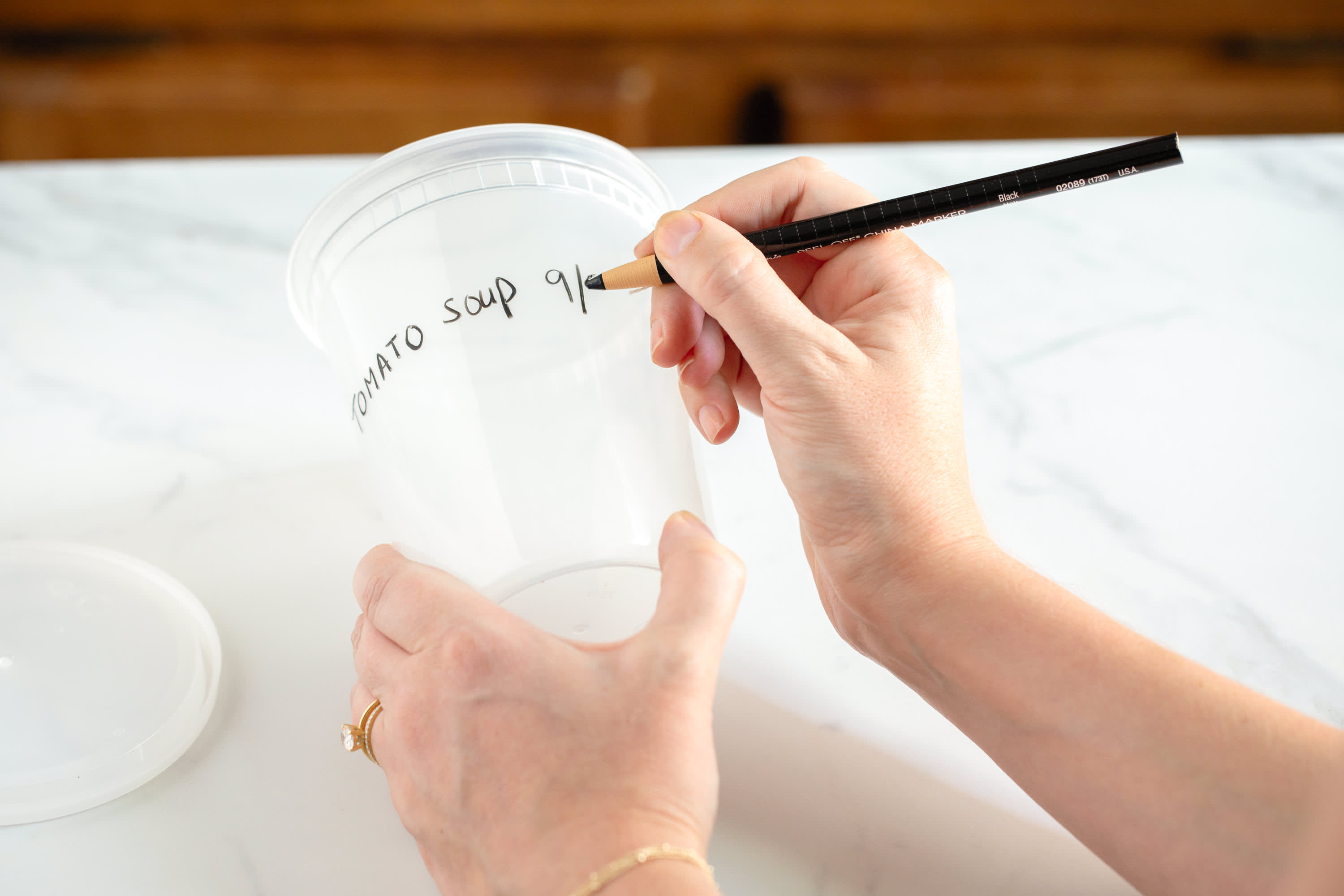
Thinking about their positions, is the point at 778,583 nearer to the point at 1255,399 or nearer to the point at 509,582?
the point at 509,582

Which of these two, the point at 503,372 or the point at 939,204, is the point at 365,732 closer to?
the point at 503,372

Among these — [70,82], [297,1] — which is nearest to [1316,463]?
[297,1]

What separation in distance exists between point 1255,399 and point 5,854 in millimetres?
865

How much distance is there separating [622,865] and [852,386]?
0.27 m

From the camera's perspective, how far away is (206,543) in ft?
2.12

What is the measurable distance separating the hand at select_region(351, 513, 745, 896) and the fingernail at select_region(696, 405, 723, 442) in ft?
0.60

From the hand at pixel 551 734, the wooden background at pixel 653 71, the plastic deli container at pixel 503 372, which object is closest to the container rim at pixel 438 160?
the plastic deli container at pixel 503 372

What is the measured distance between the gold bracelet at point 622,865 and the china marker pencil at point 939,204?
0.28 m

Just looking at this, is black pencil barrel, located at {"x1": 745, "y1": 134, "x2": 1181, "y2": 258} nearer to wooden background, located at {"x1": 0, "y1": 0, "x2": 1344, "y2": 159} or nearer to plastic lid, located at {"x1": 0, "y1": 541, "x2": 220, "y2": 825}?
plastic lid, located at {"x1": 0, "y1": 541, "x2": 220, "y2": 825}

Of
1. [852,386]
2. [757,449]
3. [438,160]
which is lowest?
[757,449]

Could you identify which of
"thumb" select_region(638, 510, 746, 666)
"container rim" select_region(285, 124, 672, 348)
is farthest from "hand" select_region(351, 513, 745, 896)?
"container rim" select_region(285, 124, 672, 348)

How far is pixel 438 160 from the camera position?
1.67 ft

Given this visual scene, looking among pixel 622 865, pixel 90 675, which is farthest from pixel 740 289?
pixel 90 675

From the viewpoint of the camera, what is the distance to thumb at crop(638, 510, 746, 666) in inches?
16.5
